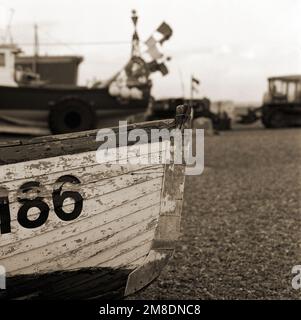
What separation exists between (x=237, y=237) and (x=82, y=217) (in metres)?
3.18

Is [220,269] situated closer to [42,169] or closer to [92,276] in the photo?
[92,276]

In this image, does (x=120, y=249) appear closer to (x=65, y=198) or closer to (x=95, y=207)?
(x=95, y=207)

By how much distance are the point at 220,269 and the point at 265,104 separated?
20685mm

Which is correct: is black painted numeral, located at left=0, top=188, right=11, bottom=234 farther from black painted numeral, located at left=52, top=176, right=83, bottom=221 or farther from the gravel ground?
the gravel ground

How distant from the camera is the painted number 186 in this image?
3291mm

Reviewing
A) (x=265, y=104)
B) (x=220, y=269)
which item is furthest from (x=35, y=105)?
(x=265, y=104)

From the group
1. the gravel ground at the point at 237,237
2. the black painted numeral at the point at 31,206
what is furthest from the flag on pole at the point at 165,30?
the black painted numeral at the point at 31,206

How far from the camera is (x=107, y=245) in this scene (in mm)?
3666

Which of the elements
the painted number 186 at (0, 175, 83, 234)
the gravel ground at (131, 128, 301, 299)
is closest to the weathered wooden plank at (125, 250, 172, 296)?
the gravel ground at (131, 128, 301, 299)

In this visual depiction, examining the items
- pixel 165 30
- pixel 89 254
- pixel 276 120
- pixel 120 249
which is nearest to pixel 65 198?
pixel 89 254

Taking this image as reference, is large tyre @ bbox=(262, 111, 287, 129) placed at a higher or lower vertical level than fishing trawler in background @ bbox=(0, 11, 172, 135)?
lower

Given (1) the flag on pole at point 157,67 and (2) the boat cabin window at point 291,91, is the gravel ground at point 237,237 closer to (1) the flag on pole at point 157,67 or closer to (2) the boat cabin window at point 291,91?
(1) the flag on pole at point 157,67

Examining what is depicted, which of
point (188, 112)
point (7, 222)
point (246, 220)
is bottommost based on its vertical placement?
point (246, 220)

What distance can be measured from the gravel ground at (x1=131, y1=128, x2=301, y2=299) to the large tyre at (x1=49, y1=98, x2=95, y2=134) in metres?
2.79
